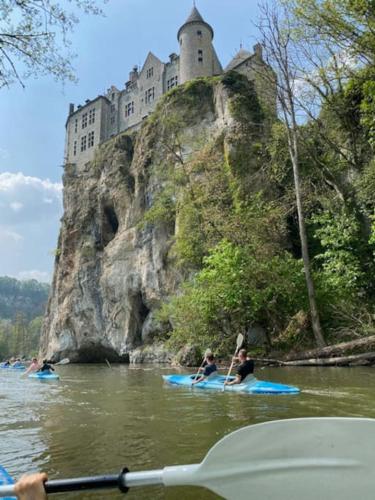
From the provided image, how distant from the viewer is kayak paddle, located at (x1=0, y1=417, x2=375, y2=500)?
6.77 ft

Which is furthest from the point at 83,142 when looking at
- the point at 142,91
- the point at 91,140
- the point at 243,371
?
the point at 243,371

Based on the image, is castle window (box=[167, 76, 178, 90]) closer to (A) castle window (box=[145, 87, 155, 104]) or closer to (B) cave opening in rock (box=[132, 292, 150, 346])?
(A) castle window (box=[145, 87, 155, 104])

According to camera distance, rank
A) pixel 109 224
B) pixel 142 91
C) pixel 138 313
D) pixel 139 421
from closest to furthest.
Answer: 1. pixel 139 421
2. pixel 138 313
3. pixel 109 224
4. pixel 142 91

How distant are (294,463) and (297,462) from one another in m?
0.02

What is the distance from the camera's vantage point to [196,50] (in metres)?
48.7

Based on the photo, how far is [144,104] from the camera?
54.6 metres

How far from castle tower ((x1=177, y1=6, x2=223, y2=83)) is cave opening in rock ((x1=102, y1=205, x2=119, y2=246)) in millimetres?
17838

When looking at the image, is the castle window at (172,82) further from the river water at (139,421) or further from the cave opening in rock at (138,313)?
the river water at (139,421)

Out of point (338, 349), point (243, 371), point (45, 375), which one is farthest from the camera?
point (45, 375)

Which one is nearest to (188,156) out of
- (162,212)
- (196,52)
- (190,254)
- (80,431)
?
(162,212)

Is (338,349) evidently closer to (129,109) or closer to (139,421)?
(139,421)

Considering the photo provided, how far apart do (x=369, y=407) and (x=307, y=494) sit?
21.8 feet

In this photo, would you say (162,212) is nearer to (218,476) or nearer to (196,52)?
(196,52)

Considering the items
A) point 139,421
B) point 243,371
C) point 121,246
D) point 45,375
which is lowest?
point 139,421
